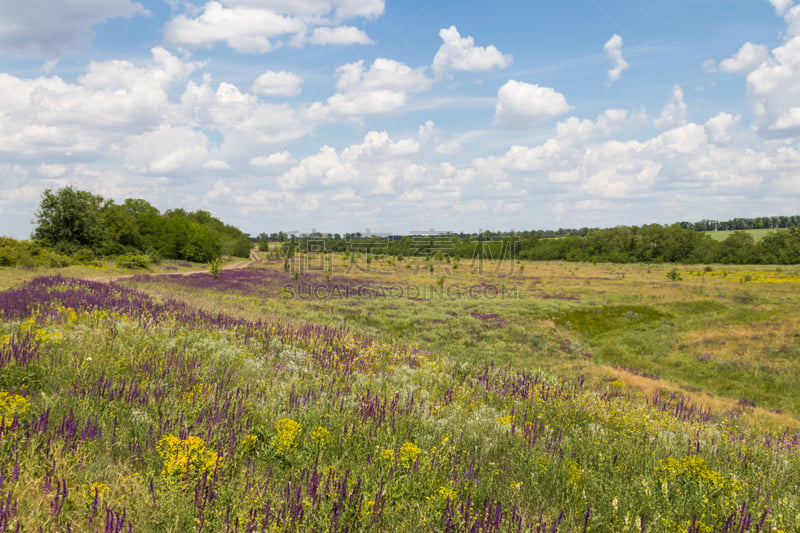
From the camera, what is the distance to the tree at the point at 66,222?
148 feet

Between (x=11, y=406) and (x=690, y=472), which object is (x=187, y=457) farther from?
(x=690, y=472)

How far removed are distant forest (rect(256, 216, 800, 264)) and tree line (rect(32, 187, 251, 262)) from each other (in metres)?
19.0

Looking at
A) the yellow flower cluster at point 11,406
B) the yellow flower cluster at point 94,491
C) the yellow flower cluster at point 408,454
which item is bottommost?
the yellow flower cluster at point 408,454

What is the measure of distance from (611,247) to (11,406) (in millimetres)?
147598

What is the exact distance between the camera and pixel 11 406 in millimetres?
3055

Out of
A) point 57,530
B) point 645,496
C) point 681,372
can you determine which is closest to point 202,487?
point 57,530

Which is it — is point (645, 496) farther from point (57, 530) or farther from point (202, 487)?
point (57, 530)

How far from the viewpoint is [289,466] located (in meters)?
3.48

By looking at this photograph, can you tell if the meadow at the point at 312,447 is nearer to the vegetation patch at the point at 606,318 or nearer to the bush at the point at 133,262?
the vegetation patch at the point at 606,318

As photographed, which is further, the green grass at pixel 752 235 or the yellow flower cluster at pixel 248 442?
the green grass at pixel 752 235

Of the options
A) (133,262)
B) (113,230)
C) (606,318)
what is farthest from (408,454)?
(113,230)

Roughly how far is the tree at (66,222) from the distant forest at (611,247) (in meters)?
33.3

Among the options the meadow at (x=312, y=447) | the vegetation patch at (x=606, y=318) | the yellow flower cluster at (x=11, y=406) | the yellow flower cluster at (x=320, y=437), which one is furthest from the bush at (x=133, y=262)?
the yellow flower cluster at (x=320, y=437)

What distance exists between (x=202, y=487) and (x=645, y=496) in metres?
3.61
